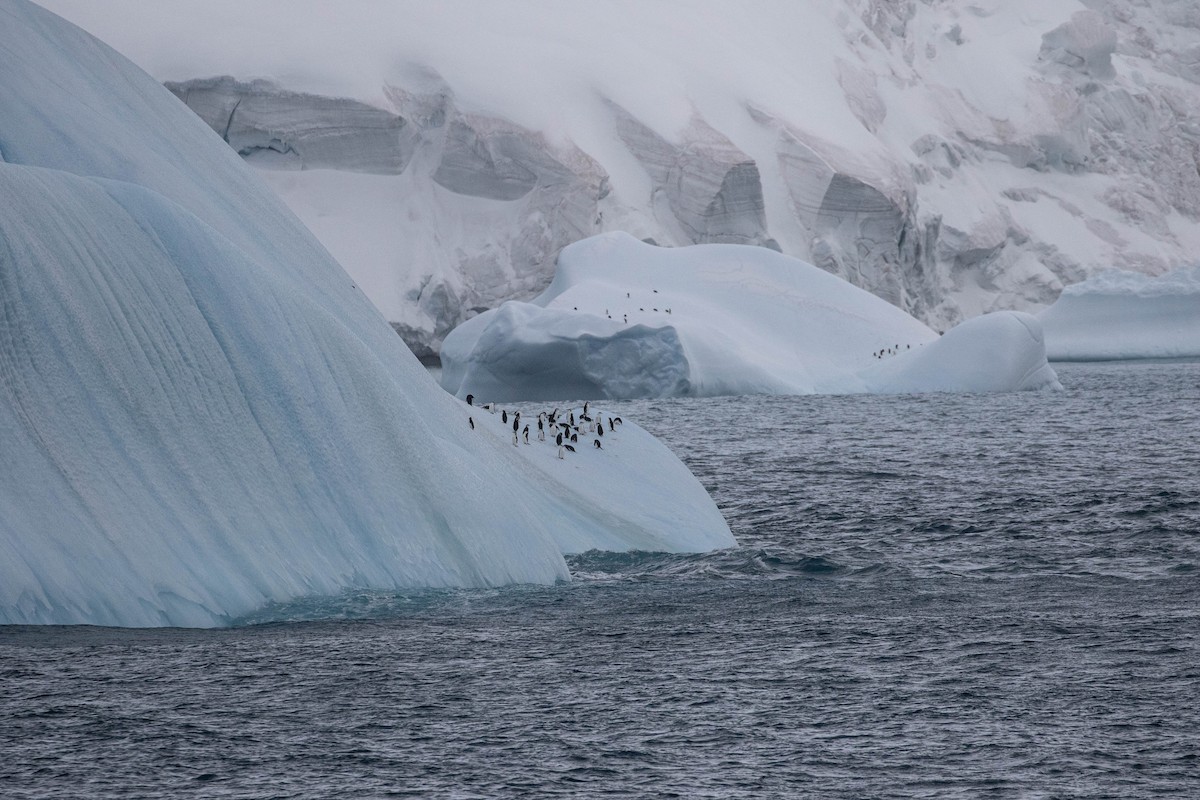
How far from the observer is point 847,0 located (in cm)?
8925

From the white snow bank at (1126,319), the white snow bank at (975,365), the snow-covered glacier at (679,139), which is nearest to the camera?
the white snow bank at (975,365)

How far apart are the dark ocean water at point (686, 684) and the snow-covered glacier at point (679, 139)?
4454cm

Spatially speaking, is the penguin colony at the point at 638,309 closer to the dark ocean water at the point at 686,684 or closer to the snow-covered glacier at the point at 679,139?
the snow-covered glacier at the point at 679,139

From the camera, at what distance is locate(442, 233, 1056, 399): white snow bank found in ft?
126

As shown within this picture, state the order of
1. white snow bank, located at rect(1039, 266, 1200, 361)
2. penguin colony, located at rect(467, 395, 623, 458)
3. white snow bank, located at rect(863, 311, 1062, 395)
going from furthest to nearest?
white snow bank, located at rect(1039, 266, 1200, 361) < white snow bank, located at rect(863, 311, 1062, 395) < penguin colony, located at rect(467, 395, 623, 458)

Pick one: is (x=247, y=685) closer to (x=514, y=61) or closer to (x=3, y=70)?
(x=3, y=70)

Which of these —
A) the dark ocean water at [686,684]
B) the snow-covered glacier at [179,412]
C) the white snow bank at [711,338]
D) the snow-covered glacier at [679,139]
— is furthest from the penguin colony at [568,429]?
the snow-covered glacier at [679,139]

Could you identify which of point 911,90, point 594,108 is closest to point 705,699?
point 594,108

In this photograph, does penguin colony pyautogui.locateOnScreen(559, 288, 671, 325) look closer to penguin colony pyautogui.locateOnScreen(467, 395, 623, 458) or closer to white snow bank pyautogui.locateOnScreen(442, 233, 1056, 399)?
white snow bank pyautogui.locateOnScreen(442, 233, 1056, 399)

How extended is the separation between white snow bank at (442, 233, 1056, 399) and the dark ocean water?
945 inches

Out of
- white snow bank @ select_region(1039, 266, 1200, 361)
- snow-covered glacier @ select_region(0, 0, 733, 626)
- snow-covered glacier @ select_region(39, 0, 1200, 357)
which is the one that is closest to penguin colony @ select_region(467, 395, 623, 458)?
snow-covered glacier @ select_region(0, 0, 733, 626)

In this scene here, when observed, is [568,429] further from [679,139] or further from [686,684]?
[679,139]

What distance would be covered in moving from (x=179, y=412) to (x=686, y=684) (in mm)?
→ 3997

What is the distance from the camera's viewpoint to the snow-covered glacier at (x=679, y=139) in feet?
190
